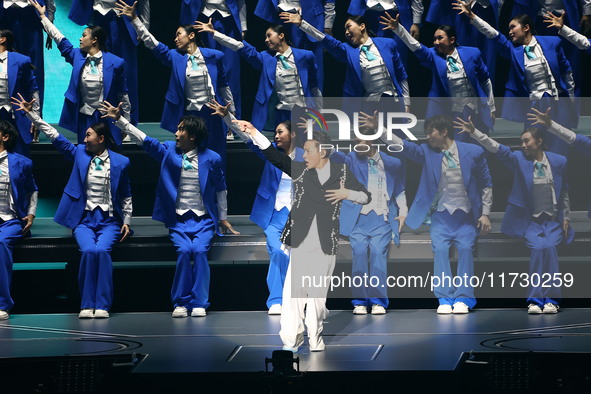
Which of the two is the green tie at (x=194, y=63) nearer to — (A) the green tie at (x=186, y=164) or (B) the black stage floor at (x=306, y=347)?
(A) the green tie at (x=186, y=164)

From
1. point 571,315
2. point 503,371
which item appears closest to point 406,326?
point 571,315

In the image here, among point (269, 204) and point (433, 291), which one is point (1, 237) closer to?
point (269, 204)

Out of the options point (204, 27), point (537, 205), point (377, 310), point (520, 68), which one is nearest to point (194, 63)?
point (204, 27)

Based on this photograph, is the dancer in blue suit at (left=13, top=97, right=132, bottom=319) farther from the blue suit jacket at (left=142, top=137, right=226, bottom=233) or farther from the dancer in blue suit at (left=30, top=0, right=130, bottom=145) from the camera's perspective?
the dancer in blue suit at (left=30, top=0, right=130, bottom=145)

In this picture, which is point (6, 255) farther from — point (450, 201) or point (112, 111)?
point (450, 201)

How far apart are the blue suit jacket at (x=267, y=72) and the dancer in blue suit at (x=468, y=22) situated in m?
1.07

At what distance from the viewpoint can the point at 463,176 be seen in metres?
8.45

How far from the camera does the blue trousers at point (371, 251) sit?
839cm

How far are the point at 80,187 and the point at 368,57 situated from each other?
7.44 feet

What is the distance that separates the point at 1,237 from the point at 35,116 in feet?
3.00

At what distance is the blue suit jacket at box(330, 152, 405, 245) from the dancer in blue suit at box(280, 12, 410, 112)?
86 cm

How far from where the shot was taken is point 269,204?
862 cm

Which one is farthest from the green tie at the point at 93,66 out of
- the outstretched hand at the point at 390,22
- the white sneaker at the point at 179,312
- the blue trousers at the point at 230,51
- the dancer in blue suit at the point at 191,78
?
the outstretched hand at the point at 390,22

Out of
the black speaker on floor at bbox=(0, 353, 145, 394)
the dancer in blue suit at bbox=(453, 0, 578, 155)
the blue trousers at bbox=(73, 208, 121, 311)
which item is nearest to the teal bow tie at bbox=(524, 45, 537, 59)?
the dancer in blue suit at bbox=(453, 0, 578, 155)
